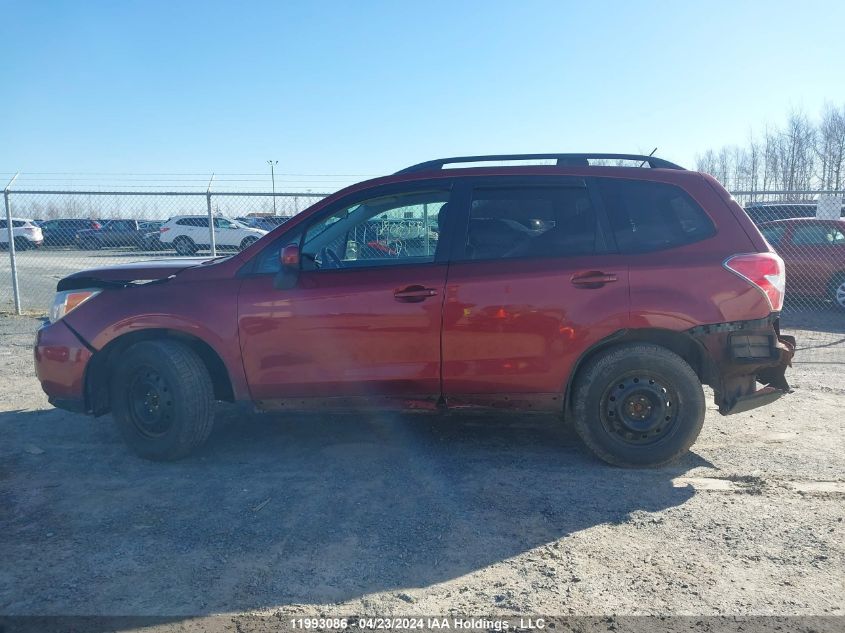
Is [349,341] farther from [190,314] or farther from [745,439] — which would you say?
[745,439]

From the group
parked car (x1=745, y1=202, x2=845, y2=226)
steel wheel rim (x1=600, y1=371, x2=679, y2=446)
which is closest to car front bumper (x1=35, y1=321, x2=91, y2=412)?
steel wheel rim (x1=600, y1=371, x2=679, y2=446)

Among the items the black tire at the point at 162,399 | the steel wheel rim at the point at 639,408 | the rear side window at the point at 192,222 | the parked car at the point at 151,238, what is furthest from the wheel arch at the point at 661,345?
the parked car at the point at 151,238

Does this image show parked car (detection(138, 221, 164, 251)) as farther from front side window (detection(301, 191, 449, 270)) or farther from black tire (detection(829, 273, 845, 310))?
front side window (detection(301, 191, 449, 270))

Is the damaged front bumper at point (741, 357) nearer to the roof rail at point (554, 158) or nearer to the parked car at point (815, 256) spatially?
the roof rail at point (554, 158)

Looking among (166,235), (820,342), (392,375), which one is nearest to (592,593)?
(392,375)

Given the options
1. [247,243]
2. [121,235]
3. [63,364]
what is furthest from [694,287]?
[121,235]

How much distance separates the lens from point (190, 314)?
452cm

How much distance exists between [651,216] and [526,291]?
3.26ft

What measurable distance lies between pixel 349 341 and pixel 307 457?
0.95 metres

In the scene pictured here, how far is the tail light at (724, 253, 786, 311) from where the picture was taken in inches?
167

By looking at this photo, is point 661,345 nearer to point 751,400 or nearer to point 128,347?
point 751,400

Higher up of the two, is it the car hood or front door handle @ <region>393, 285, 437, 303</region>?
the car hood

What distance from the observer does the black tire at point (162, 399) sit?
Result: 4.52 m

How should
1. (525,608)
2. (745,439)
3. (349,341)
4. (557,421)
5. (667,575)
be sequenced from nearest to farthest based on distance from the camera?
(525,608) → (667,575) → (349,341) → (745,439) → (557,421)
